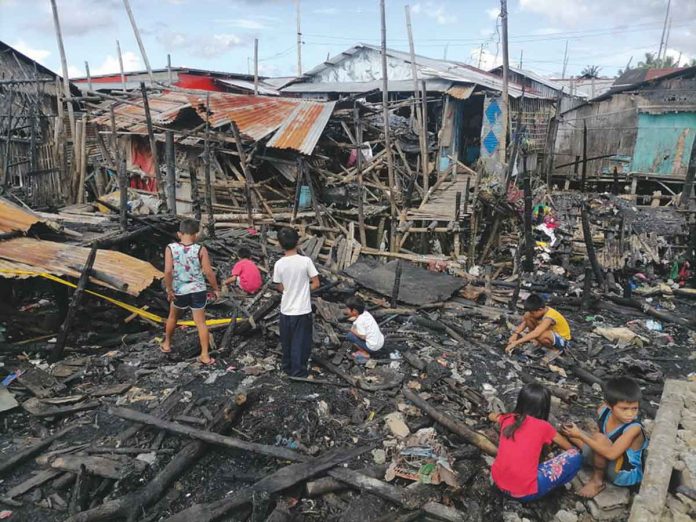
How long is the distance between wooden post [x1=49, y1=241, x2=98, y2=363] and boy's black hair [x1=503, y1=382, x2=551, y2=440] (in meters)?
4.67

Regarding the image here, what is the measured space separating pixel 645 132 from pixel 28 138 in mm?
21522

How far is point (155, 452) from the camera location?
12.7 feet

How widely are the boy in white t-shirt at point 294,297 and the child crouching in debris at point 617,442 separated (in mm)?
2700

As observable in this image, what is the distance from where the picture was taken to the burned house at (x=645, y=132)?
17000 mm

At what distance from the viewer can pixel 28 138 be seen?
12.8 metres

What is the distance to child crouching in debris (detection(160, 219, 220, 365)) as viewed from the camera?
504 centimetres

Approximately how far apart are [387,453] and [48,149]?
12890 mm

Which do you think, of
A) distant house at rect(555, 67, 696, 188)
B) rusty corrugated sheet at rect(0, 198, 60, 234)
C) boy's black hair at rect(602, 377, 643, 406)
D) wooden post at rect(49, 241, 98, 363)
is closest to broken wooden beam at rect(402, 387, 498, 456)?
boy's black hair at rect(602, 377, 643, 406)

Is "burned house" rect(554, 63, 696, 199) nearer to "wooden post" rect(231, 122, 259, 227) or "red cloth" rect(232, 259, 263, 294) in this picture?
"wooden post" rect(231, 122, 259, 227)

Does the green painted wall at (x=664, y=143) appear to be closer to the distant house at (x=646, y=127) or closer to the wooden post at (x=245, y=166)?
the distant house at (x=646, y=127)

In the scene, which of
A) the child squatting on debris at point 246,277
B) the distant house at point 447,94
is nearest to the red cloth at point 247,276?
the child squatting on debris at point 246,277

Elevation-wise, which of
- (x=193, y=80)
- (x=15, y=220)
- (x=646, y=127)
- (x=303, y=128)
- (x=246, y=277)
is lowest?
(x=246, y=277)

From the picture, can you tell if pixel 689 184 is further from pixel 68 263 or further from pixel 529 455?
pixel 68 263

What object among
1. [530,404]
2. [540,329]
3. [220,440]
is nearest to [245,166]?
[540,329]
